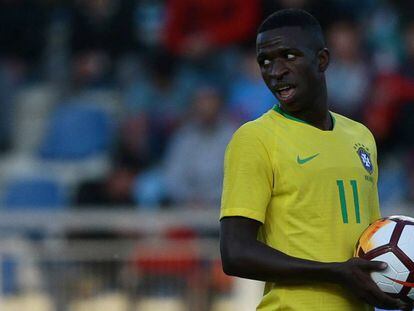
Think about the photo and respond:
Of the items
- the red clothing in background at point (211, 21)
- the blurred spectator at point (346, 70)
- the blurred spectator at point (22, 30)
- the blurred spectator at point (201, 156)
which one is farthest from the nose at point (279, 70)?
the blurred spectator at point (22, 30)

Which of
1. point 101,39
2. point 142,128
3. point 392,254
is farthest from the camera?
point 101,39

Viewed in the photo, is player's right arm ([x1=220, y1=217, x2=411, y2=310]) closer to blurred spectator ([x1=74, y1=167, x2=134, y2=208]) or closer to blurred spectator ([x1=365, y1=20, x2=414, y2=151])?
blurred spectator ([x1=365, y1=20, x2=414, y2=151])

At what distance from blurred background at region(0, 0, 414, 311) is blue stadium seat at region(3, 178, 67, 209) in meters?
0.01


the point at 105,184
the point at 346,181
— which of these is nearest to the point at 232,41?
the point at 105,184

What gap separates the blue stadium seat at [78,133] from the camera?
11.5 m

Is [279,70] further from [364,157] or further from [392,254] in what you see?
[392,254]

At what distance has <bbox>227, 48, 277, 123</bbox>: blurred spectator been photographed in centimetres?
1046

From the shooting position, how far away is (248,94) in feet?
35.4

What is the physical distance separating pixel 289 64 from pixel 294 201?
0.53 m

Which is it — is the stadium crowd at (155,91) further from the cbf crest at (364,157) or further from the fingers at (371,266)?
the fingers at (371,266)

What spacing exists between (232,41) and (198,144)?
64.9 inches

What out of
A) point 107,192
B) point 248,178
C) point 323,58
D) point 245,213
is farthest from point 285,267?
point 107,192

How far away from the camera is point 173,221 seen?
9031 millimetres

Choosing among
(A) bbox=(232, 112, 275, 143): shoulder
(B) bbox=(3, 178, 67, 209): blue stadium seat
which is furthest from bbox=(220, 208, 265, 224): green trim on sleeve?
(B) bbox=(3, 178, 67, 209): blue stadium seat
